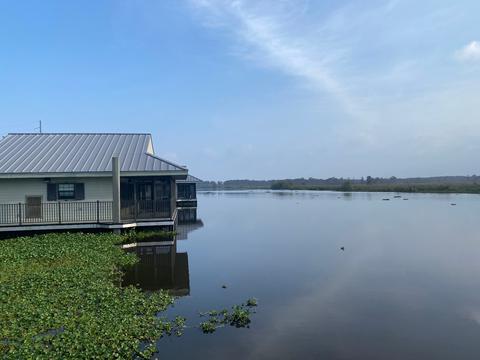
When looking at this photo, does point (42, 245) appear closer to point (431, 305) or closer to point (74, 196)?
point (74, 196)

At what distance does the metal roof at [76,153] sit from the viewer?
21.8 m

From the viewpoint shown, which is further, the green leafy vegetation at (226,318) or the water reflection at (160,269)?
the water reflection at (160,269)

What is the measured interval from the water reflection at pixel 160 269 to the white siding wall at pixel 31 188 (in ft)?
15.6

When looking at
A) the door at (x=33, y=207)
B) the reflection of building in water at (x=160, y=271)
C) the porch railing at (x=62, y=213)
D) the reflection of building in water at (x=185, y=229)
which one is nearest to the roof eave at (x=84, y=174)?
the door at (x=33, y=207)

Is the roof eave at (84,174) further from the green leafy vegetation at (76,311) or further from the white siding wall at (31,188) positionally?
the green leafy vegetation at (76,311)

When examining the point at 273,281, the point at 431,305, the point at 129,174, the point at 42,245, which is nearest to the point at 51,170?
the point at 129,174

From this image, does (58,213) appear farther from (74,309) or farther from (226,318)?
(226,318)

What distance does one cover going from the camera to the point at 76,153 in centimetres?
2422

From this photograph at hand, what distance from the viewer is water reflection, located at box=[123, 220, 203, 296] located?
11984 mm

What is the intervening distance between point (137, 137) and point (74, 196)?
7572 mm

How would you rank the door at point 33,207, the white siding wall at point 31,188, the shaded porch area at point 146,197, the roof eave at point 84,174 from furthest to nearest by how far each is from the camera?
the shaded porch area at point 146,197 → the white siding wall at point 31,188 → the door at point 33,207 → the roof eave at point 84,174

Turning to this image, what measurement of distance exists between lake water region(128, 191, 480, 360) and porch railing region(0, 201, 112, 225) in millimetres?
4775

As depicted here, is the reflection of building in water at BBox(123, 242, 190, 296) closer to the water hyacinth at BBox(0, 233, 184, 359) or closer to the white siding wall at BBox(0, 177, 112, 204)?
the water hyacinth at BBox(0, 233, 184, 359)

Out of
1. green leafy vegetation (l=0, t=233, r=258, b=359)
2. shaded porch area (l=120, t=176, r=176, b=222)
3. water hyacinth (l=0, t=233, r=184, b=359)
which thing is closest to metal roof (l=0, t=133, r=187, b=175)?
shaded porch area (l=120, t=176, r=176, b=222)
